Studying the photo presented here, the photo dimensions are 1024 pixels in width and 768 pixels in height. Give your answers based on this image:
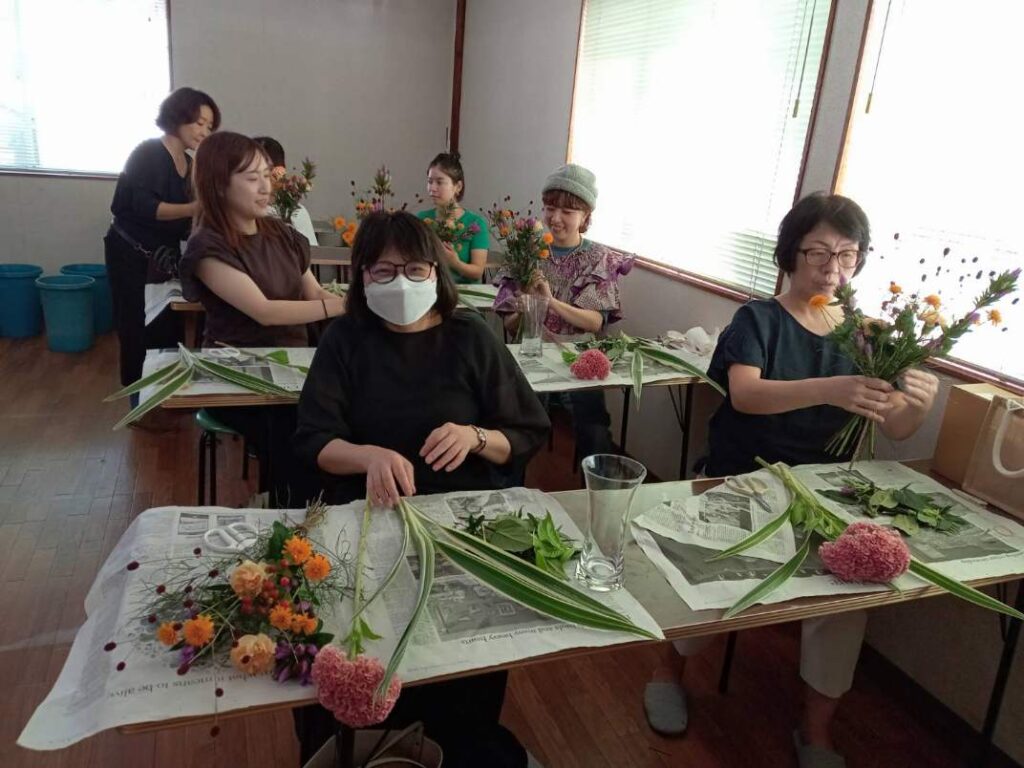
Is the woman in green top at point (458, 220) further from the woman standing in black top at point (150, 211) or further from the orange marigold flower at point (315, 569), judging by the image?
the orange marigold flower at point (315, 569)

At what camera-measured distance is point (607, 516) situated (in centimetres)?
120

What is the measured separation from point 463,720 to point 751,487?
798mm

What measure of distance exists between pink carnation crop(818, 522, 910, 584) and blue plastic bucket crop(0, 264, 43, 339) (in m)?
5.37

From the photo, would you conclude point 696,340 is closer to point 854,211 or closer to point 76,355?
point 854,211

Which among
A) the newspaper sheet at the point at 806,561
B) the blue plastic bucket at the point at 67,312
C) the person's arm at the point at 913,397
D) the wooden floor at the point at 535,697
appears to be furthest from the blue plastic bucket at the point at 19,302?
the person's arm at the point at 913,397

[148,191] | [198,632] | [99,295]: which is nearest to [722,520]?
[198,632]

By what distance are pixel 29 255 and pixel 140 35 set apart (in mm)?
1722

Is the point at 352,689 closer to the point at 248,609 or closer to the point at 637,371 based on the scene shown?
the point at 248,609

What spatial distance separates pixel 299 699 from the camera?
94 cm

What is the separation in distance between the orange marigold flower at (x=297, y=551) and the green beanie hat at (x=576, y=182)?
2256 millimetres

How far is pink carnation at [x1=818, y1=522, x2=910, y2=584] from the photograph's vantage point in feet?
4.13

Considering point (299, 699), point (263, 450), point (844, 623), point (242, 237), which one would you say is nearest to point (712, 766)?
point (844, 623)

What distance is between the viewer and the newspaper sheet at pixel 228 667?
0.89 meters

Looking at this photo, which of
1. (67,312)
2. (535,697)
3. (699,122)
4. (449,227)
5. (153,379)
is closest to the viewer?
(153,379)
